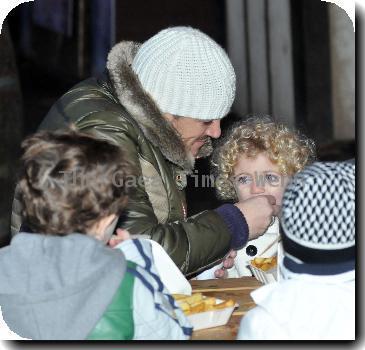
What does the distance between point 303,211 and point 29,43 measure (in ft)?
27.4

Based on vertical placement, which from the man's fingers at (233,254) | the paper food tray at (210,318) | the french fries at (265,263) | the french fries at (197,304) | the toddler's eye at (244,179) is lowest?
the man's fingers at (233,254)

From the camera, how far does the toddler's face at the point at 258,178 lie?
326cm

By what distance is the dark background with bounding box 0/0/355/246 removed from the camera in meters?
4.25

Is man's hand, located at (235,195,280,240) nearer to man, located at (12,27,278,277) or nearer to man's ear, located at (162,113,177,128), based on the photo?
man, located at (12,27,278,277)

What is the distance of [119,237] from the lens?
246 centimetres

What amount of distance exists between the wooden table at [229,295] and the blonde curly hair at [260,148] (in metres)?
0.53

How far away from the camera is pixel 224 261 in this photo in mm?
3344

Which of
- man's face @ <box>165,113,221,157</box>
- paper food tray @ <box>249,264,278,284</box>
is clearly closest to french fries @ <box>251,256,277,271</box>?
paper food tray @ <box>249,264,278,284</box>

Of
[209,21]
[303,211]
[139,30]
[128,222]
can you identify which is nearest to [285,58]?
[209,21]

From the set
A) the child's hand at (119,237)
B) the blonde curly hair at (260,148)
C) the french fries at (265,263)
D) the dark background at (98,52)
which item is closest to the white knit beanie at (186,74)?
the blonde curly hair at (260,148)

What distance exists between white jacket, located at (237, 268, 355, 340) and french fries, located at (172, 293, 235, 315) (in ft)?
0.77

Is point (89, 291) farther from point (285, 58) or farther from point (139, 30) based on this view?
point (139, 30)

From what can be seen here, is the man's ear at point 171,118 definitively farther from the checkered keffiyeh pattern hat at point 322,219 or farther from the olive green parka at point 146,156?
the checkered keffiyeh pattern hat at point 322,219

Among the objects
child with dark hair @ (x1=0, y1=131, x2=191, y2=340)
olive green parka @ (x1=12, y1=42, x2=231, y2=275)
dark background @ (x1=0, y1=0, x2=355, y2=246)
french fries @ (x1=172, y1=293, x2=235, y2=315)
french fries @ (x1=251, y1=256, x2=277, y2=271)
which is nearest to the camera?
child with dark hair @ (x1=0, y1=131, x2=191, y2=340)
